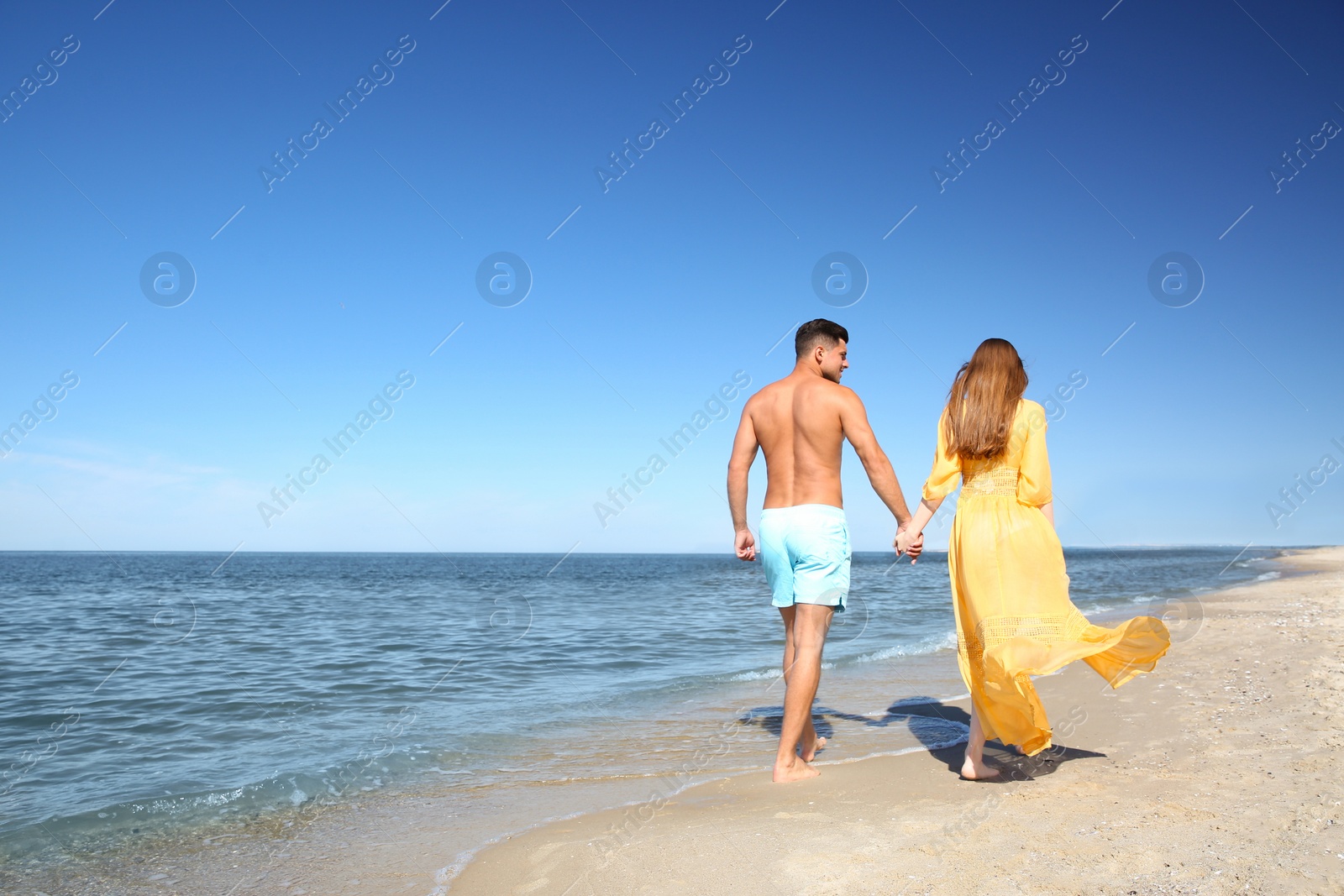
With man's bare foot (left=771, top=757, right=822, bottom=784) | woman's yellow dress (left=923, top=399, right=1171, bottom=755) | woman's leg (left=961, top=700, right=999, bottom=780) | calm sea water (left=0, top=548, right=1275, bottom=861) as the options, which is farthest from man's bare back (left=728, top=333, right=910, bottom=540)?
calm sea water (left=0, top=548, right=1275, bottom=861)

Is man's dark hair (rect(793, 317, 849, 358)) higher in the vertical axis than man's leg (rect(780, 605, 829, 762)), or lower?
higher

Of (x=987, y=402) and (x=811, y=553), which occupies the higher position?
(x=987, y=402)

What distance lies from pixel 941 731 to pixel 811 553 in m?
2.22

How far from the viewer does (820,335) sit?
3918 mm

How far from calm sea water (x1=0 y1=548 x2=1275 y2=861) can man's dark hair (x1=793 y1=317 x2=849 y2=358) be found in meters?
2.65

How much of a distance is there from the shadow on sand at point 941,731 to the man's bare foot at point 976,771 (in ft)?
0.09

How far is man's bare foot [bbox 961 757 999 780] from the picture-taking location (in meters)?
3.56

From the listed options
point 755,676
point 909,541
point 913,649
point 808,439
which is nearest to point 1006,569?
point 909,541

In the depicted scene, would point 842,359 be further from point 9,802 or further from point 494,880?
point 9,802

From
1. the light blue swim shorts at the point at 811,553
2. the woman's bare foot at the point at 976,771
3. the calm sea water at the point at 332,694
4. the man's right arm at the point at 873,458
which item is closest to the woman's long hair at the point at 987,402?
the man's right arm at the point at 873,458

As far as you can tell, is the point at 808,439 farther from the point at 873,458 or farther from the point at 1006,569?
the point at 1006,569

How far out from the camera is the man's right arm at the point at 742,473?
399 centimetres

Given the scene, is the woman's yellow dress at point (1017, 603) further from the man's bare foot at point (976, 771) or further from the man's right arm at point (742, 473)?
the man's right arm at point (742, 473)

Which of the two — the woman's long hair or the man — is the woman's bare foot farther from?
the woman's long hair
